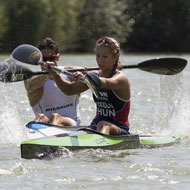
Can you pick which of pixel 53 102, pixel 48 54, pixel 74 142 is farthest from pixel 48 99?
pixel 74 142

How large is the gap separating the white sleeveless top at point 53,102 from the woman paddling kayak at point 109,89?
85 centimetres

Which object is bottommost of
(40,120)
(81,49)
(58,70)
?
(81,49)

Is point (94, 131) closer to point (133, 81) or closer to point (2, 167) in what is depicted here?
point (2, 167)

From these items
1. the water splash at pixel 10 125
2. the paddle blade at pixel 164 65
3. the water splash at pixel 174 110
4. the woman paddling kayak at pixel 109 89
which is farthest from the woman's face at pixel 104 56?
the water splash at pixel 174 110

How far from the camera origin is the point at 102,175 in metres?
6.68

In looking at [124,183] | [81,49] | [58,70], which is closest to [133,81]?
[58,70]

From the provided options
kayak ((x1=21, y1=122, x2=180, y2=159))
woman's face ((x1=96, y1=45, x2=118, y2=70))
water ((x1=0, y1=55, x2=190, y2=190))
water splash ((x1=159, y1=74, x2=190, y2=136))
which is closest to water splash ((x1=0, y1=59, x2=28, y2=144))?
water ((x1=0, y1=55, x2=190, y2=190))

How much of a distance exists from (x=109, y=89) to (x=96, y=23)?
2827 cm

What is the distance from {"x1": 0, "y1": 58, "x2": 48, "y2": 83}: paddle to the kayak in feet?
2.00

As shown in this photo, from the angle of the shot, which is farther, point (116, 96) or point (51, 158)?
point (116, 96)

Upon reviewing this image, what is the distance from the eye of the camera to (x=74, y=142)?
25.0ft

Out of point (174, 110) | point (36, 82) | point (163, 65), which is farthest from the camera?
point (174, 110)

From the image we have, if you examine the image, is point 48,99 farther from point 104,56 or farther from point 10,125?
point 104,56

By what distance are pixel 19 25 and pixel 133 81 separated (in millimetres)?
14542
